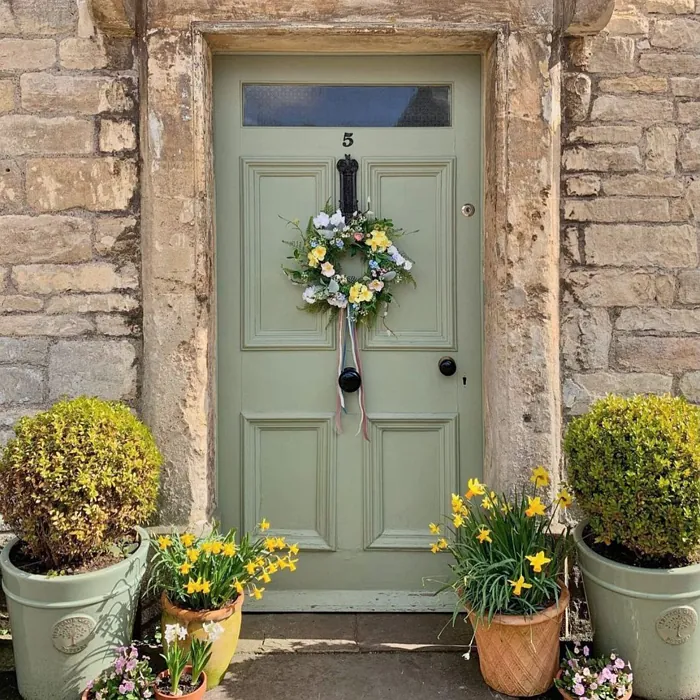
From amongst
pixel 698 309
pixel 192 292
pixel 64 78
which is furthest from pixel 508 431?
pixel 64 78

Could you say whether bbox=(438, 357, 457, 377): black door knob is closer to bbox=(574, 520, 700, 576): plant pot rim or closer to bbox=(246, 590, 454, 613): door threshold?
bbox=(574, 520, 700, 576): plant pot rim

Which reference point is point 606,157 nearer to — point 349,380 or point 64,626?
point 349,380

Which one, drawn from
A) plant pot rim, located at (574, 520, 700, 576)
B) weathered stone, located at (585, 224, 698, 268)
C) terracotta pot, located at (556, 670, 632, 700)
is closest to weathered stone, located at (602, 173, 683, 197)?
weathered stone, located at (585, 224, 698, 268)

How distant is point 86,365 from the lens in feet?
9.95

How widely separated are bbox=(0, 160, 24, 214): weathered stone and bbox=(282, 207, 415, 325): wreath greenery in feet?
3.84

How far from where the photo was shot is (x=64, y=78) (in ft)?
9.78

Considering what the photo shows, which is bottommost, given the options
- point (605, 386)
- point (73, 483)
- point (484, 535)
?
point (484, 535)

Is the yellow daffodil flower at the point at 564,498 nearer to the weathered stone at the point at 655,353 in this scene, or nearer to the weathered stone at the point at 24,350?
the weathered stone at the point at 655,353

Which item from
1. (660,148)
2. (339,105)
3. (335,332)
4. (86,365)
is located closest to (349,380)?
(335,332)

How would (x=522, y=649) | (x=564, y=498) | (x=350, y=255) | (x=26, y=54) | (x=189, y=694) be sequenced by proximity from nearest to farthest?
1. (x=189, y=694)
2. (x=522, y=649)
3. (x=564, y=498)
4. (x=26, y=54)
5. (x=350, y=255)

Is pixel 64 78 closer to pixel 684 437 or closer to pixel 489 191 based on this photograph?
pixel 489 191

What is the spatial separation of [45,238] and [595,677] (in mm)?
2744

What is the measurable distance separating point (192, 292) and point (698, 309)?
216cm

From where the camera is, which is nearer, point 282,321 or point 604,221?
point 604,221
